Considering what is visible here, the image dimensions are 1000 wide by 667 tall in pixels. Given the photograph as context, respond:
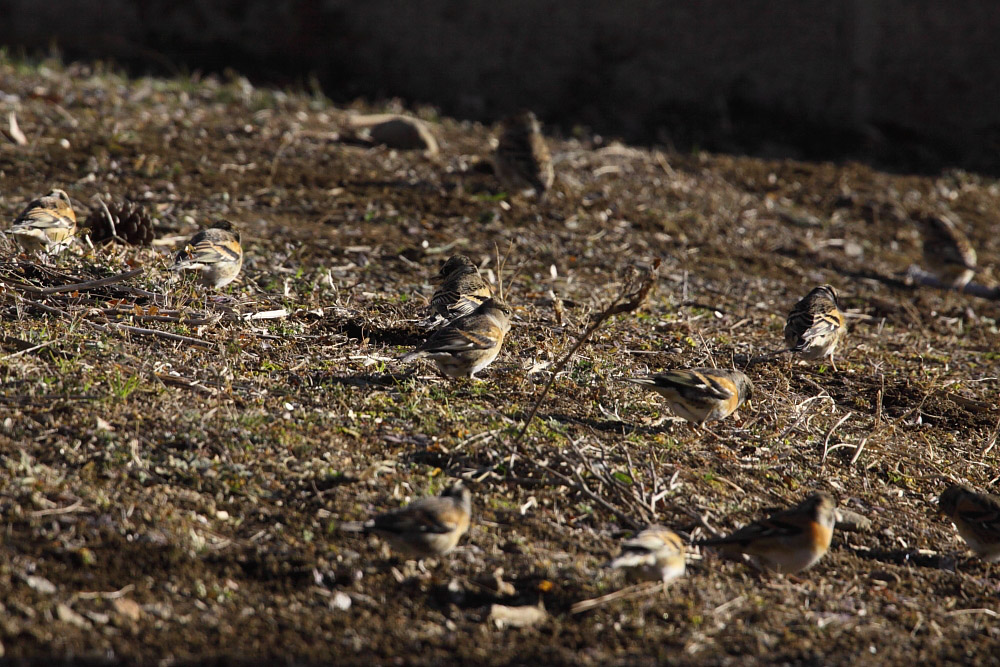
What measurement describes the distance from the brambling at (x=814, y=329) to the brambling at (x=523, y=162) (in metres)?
3.04

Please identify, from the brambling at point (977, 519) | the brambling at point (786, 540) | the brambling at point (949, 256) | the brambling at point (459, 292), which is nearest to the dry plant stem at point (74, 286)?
the brambling at point (459, 292)

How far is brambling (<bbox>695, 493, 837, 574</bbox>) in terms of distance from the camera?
4.49 meters

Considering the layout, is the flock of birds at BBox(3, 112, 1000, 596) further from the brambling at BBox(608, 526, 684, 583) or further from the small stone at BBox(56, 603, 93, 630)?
the small stone at BBox(56, 603, 93, 630)

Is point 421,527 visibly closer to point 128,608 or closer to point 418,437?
point 418,437

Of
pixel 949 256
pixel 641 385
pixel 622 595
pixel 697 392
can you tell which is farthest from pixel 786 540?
pixel 949 256

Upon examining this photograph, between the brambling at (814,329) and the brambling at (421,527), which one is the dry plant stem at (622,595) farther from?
the brambling at (814,329)

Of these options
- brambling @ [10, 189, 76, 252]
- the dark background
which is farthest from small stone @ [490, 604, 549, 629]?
the dark background

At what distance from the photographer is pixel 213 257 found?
621 cm

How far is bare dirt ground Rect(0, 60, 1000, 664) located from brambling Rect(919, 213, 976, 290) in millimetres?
342

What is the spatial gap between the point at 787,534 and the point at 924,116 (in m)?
11.6

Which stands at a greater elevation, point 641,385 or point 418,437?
point 641,385

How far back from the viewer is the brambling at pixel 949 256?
9219mm

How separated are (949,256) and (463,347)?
6126mm

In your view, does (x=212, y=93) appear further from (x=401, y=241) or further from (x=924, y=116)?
(x=924, y=116)
